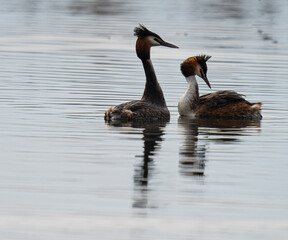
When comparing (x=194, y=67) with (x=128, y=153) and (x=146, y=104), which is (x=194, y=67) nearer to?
(x=146, y=104)

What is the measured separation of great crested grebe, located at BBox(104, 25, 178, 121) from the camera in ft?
50.3

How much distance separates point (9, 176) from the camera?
10.7 meters

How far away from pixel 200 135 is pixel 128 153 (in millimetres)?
2206

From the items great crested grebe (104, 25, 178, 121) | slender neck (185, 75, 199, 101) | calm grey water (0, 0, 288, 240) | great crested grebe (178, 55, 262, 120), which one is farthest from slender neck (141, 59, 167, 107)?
slender neck (185, 75, 199, 101)

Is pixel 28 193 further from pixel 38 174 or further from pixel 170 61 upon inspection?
pixel 170 61

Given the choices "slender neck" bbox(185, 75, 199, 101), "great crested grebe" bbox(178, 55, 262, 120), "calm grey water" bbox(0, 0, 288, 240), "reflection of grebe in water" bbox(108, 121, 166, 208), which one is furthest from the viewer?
"slender neck" bbox(185, 75, 199, 101)

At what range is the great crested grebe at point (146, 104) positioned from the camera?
15.3 meters

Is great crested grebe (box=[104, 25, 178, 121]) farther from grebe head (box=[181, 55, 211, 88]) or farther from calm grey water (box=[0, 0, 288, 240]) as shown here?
grebe head (box=[181, 55, 211, 88])

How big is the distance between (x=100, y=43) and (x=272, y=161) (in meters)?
18.3

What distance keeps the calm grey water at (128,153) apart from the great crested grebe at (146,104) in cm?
29

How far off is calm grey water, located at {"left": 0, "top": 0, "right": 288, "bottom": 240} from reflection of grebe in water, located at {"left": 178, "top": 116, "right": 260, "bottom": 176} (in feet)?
0.06

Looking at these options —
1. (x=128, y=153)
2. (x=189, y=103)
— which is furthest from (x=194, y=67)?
(x=128, y=153)

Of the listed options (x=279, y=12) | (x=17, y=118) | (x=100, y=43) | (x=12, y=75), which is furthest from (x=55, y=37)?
(x=279, y=12)

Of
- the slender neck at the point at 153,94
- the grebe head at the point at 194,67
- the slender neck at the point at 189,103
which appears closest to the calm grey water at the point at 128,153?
the slender neck at the point at 189,103
